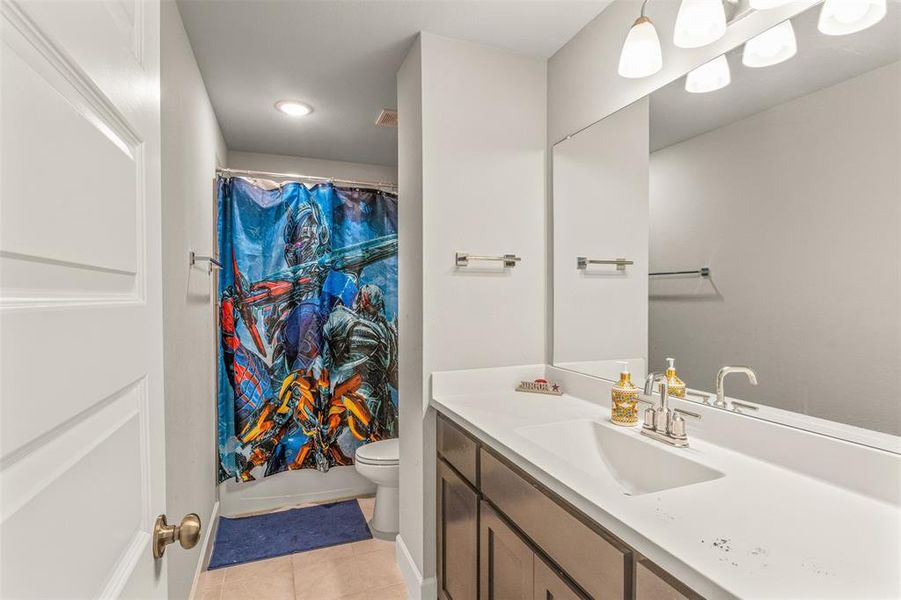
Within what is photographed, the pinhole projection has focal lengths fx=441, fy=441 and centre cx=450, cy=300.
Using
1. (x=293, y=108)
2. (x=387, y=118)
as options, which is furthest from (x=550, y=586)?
(x=293, y=108)

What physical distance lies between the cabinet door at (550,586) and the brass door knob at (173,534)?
0.74 meters

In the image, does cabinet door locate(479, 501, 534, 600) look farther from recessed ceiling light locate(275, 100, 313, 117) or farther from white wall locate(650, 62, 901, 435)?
recessed ceiling light locate(275, 100, 313, 117)

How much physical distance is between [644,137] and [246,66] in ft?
5.86

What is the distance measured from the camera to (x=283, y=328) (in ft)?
8.72

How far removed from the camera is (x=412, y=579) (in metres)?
1.92

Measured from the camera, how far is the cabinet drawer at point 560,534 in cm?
83

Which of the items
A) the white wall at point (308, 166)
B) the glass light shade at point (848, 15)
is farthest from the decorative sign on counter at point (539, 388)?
the white wall at point (308, 166)

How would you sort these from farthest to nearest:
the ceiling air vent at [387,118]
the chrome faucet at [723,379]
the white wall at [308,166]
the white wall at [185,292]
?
the white wall at [308,166] < the ceiling air vent at [387,118] < the white wall at [185,292] < the chrome faucet at [723,379]

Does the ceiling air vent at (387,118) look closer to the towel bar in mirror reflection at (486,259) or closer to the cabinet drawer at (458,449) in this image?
the towel bar in mirror reflection at (486,259)

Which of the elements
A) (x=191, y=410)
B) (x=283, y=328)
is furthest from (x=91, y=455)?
(x=283, y=328)

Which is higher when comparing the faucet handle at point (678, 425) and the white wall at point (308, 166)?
the white wall at point (308, 166)

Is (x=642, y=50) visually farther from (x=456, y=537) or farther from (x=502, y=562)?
(x=456, y=537)

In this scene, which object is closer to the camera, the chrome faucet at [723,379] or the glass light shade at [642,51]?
the chrome faucet at [723,379]

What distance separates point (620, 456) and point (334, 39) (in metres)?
1.93
